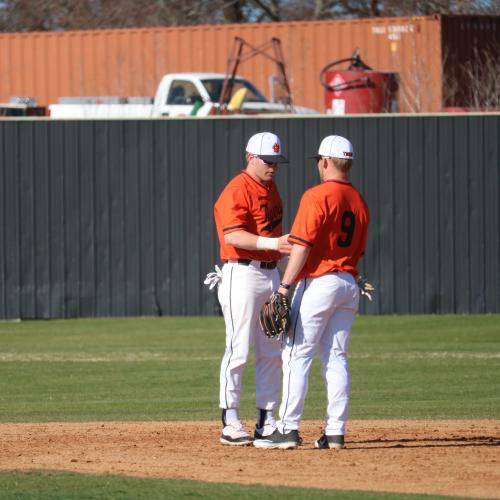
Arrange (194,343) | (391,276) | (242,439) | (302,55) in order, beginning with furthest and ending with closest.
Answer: (302,55)
(391,276)
(194,343)
(242,439)

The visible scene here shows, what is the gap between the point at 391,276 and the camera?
693 inches

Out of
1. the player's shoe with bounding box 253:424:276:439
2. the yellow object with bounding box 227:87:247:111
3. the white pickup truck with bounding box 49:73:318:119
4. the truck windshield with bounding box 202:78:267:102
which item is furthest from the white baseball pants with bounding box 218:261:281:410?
the truck windshield with bounding box 202:78:267:102

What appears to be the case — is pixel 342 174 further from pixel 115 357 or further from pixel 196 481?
pixel 115 357

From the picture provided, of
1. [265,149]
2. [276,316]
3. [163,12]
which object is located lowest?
[276,316]

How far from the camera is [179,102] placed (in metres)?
24.6

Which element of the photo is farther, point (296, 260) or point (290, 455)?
point (290, 455)

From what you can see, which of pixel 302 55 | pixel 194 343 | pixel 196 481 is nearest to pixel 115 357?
pixel 194 343

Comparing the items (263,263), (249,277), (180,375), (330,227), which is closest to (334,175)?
(330,227)

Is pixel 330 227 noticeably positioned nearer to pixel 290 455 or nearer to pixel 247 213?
pixel 247 213

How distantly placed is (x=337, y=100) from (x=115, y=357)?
8.86 m

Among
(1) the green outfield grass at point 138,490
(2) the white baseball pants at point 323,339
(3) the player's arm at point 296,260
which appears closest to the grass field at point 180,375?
(1) the green outfield grass at point 138,490

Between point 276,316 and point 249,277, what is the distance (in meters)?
0.53

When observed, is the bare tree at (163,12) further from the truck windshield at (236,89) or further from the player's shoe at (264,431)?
the player's shoe at (264,431)

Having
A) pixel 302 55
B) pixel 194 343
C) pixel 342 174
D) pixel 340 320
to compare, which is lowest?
pixel 194 343
